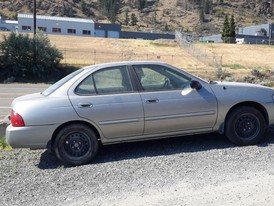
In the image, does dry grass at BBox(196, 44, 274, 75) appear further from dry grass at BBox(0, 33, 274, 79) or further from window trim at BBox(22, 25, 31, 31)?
window trim at BBox(22, 25, 31, 31)

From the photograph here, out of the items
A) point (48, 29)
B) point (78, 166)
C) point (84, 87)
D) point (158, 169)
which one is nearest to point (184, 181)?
point (158, 169)

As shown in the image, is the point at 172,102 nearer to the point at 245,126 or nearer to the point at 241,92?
the point at 241,92

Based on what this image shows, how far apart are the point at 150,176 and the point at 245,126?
2.30m

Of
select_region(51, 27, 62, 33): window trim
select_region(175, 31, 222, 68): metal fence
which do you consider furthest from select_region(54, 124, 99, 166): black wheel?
select_region(51, 27, 62, 33): window trim

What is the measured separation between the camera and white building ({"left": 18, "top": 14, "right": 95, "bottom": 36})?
325 ft

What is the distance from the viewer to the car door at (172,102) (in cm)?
693

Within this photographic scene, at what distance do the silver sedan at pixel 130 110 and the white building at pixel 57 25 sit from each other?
9509cm

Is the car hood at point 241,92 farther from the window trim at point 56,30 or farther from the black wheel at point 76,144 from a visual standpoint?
the window trim at point 56,30

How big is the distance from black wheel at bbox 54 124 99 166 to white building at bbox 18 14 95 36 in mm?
95438

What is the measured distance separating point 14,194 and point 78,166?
1.30 metres

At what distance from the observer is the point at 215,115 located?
23.6 feet

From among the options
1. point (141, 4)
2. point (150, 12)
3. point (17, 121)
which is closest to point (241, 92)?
point (17, 121)

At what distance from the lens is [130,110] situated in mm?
6801

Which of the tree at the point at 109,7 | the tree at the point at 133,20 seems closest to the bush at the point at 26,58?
the tree at the point at 133,20
